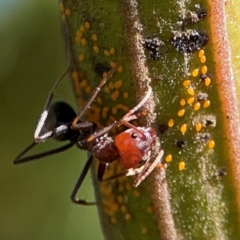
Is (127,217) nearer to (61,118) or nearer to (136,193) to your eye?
(136,193)

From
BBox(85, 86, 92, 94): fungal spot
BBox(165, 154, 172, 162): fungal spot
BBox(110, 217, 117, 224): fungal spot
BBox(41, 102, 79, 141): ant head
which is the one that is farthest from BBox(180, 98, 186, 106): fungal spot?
BBox(41, 102, 79, 141): ant head

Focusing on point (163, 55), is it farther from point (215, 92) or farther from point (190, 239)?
point (190, 239)

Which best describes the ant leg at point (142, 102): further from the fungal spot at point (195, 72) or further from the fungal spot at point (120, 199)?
the fungal spot at point (120, 199)

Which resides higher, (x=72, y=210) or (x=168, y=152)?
(x=168, y=152)

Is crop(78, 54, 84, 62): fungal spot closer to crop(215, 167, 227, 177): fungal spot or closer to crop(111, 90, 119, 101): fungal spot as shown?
crop(111, 90, 119, 101): fungal spot

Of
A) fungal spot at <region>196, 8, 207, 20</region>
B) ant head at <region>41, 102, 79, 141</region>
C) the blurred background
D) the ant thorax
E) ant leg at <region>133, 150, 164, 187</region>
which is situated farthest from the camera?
the blurred background

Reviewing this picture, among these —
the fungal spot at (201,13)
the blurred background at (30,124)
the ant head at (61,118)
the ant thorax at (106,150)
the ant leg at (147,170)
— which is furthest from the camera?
the blurred background at (30,124)

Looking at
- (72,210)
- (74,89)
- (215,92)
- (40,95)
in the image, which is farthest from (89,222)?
(215,92)

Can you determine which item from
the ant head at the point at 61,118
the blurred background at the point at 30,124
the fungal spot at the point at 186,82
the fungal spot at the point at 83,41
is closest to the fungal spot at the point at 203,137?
the fungal spot at the point at 186,82
